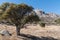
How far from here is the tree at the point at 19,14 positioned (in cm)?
2473

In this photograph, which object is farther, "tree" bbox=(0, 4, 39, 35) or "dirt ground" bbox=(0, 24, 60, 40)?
"tree" bbox=(0, 4, 39, 35)

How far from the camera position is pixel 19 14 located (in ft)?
84.3

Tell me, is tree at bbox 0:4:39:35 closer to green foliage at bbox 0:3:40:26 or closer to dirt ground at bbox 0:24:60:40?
green foliage at bbox 0:3:40:26

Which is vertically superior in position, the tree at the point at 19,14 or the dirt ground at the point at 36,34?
the tree at the point at 19,14

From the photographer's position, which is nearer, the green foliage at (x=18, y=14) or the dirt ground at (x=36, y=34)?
the dirt ground at (x=36, y=34)

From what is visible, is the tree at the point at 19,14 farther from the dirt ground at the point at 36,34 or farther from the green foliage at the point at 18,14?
the dirt ground at the point at 36,34

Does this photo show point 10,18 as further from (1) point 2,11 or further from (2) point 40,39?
(2) point 40,39

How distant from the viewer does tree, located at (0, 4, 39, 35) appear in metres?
24.7

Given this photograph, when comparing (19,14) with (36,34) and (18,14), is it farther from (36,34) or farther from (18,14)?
(36,34)

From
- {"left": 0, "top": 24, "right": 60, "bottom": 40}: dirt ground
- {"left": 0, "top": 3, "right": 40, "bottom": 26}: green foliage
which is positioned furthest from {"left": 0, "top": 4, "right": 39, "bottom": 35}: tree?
{"left": 0, "top": 24, "right": 60, "bottom": 40}: dirt ground

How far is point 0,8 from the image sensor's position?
25.9 m

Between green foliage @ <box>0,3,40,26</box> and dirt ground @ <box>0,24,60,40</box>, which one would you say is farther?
green foliage @ <box>0,3,40,26</box>

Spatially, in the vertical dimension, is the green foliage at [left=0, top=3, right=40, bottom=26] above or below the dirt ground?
above

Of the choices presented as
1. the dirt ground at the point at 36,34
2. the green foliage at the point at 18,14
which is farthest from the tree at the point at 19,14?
the dirt ground at the point at 36,34
